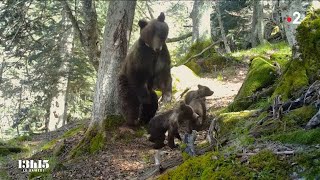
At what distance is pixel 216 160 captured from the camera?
3447mm

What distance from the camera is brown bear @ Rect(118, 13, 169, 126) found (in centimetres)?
802

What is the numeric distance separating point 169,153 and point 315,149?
3.68 meters

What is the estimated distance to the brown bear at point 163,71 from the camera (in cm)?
841

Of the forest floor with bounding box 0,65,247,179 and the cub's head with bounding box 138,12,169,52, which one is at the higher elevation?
the cub's head with bounding box 138,12,169,52

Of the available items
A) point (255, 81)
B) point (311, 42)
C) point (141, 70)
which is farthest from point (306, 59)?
point (141, 70)

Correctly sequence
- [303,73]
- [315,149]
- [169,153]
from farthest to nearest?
[169,153] < [303,73] < [315,149]

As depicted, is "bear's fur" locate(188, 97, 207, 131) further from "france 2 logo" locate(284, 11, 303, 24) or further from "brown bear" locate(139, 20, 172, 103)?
"france 2 logo" locate(284, 11, 303, 24)

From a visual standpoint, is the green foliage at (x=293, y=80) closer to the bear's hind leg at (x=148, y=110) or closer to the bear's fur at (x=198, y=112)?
the bear's fur at (x=198, y=112)

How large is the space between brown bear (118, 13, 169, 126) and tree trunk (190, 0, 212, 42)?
9148 mm

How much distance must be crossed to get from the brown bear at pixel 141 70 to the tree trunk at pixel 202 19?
30.0 feet

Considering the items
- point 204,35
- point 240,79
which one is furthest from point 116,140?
point 204,35

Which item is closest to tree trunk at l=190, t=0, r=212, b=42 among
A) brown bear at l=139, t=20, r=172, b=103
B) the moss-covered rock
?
brown bear at l=139, t=20, r=172, b=103

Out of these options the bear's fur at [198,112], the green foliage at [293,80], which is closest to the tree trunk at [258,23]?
the bear's fur at [198,112]

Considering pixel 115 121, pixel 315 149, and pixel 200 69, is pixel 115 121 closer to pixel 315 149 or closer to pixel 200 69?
pixel 315 149
